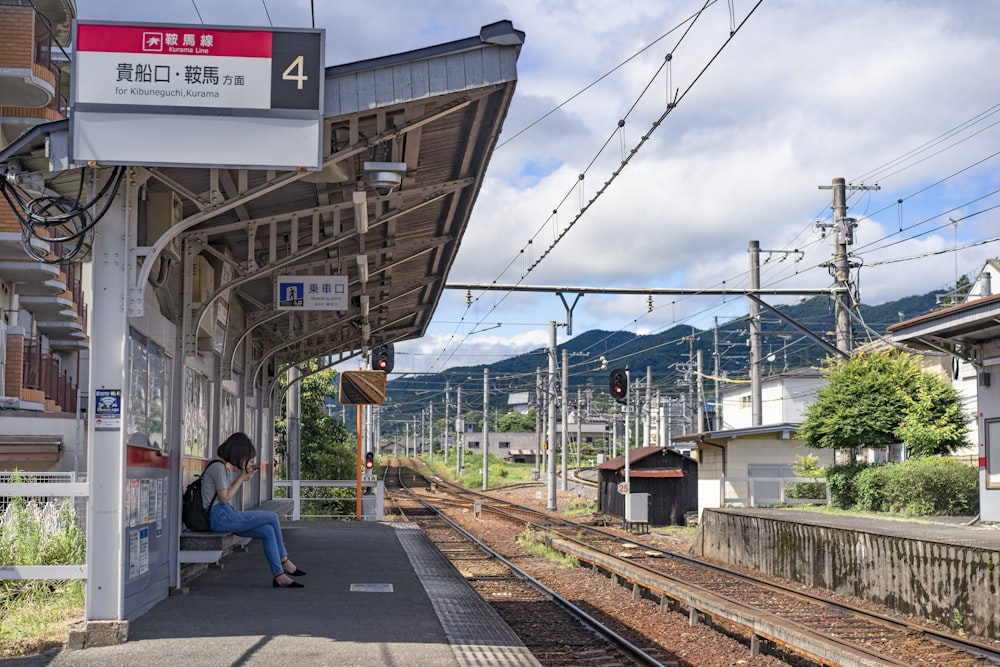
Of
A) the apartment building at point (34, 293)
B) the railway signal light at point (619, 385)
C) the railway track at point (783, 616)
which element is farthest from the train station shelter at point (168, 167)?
the railway signal light at point (619, 385)

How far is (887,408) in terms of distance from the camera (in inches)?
1046

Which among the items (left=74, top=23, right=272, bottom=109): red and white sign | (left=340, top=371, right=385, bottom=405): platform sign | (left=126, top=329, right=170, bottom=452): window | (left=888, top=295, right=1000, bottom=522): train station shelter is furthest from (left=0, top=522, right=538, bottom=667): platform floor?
(left=888, top=295, right=1000, bottom=522): train station shelter

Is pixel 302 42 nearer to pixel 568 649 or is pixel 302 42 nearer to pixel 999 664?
pixel 568 649

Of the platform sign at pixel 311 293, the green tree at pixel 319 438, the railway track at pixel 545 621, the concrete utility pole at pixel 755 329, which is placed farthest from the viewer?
the green tree at pixel 319 438

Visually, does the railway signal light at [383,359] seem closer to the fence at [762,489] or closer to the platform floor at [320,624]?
the platform floor at [320,624]

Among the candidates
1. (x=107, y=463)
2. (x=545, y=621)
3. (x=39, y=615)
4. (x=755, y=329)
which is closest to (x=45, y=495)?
(x=107, y=463)

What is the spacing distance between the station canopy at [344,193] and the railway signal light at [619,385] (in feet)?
30.0

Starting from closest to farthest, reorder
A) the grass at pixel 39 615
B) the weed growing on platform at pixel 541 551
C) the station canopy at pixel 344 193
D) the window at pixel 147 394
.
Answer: the grass at pixel 39 615
the station canopy at pixel 344 193
the window at pixel 147 394
the weed growing on platform at pixel 541 551

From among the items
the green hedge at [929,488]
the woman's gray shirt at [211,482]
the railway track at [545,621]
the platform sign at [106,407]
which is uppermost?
the platform sign at [106,407]

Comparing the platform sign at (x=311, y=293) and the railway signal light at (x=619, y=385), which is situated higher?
the platform sign at (x=311, y=293)

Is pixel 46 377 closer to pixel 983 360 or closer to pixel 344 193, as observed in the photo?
pixel 344 193

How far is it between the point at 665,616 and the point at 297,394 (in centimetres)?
1510

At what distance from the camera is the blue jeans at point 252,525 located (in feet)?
36.0

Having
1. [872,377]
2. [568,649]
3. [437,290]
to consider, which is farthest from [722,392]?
[568,649]
